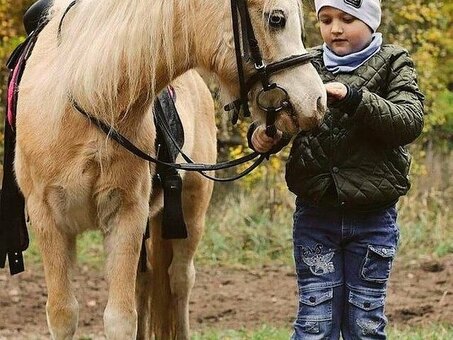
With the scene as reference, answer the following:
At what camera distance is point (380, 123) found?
390 centimetres

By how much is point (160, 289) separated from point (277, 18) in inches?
99.4

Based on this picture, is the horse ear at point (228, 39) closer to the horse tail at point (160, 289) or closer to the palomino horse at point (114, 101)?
the palomino horse at point (114, 101)

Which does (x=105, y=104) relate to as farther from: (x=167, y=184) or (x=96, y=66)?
(x=167, y=184)

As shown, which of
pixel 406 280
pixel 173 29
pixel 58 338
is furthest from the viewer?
pixel 406 280

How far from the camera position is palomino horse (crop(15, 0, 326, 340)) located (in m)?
3.75

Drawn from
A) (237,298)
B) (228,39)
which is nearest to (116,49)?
(228,39)

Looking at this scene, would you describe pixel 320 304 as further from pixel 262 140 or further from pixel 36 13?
pixel 36 13

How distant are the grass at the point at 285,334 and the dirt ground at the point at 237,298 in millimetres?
356

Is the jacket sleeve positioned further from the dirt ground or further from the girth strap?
the dirt ground

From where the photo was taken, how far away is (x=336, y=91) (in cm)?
382

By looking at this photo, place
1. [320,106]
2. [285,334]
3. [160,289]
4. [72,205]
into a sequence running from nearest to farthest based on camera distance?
[320,106] → [72,205] → [160,289] → [285,334]

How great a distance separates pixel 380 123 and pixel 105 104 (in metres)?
1.15

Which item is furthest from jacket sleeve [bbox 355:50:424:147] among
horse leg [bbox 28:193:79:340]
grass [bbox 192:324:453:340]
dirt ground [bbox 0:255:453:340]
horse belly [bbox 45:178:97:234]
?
dirt ground [bbox 0:255:453:340]

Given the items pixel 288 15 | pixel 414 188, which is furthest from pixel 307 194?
pixel 414 188
